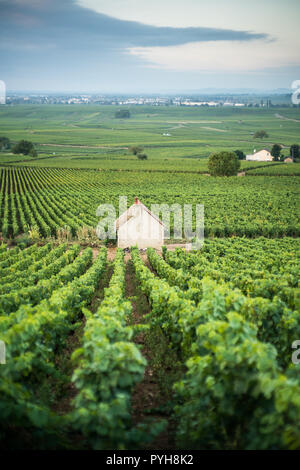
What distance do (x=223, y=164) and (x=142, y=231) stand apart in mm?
49983

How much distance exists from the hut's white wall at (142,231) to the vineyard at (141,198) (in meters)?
6.71

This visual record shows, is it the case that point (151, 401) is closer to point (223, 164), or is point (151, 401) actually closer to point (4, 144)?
point (223, 164)

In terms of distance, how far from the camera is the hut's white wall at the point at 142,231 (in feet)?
83.0

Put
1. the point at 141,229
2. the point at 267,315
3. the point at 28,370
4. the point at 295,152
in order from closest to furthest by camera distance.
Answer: the point at 28,370
the point at 267,315
the point at 141,229
the point at 295,152

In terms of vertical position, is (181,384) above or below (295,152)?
below

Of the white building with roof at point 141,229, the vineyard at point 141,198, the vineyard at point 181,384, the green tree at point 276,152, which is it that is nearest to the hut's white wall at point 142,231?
the white building with roof at point 141,229

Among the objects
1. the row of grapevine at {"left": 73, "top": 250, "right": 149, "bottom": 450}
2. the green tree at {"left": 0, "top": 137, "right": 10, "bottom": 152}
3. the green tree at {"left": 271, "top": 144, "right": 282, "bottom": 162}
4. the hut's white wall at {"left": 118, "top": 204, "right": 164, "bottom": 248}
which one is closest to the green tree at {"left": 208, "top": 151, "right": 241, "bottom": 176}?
the green tree at {"left": 271, "top": 144, "right": 282, "bottom": 162}

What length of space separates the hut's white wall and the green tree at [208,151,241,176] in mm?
49393

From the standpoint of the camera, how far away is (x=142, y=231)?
25641 millimetres

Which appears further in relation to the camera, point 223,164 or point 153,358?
point 223,164

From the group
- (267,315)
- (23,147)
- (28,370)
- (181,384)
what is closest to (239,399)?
(181,384)

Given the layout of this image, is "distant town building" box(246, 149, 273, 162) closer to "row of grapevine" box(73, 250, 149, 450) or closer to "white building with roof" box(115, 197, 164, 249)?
"white building with roof" box(115, 197, 164, 249)

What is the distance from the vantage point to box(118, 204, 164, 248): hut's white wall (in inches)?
996

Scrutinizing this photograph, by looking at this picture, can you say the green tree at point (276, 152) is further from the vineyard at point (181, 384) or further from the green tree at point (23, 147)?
the vineyard at point (181, 384)
